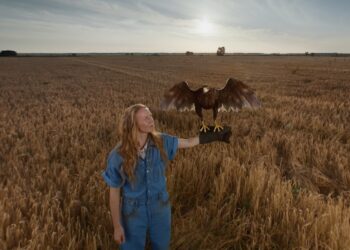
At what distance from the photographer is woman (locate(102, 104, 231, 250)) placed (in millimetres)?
2637

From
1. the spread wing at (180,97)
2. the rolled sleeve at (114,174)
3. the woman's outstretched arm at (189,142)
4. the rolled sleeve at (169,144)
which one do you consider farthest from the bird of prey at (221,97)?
the rolled sleeve at (114,174)

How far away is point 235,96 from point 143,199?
1237 millimetres

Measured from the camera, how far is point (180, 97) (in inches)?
118

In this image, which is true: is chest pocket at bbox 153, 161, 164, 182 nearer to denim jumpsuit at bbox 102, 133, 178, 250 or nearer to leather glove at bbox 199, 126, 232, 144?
denim jumpsuit at bbox 102, 133, 178, 250

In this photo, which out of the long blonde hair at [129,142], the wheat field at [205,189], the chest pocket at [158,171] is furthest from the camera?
the wheat field at [205,189]

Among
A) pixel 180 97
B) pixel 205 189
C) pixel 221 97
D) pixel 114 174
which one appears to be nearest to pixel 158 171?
pixel 114 174

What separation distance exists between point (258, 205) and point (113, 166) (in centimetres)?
162

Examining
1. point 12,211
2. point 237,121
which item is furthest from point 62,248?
point 237,121

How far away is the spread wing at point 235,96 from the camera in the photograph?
3.04 metres

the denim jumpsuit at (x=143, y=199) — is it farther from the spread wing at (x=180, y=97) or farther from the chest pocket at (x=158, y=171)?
the spread wing at (x=180, y=97)

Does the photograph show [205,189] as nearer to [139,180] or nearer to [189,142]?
[189,142]

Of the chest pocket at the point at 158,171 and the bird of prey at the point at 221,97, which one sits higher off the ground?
the bird of prey at the point at 221,97

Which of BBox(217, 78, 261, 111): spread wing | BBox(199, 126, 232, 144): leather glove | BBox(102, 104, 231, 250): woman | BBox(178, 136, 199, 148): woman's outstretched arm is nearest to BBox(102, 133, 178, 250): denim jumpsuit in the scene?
BBox(102, 104, 231, 250): woman

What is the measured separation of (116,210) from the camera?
2.68 meters
